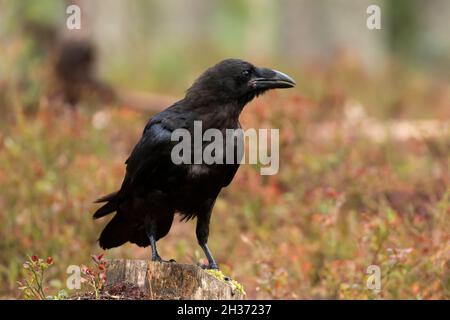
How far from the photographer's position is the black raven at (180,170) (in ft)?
16.9

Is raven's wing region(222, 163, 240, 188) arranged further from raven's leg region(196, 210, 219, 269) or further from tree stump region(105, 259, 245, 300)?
tree stump region(105, 259, 245, 300)

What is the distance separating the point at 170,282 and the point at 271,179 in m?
4.09

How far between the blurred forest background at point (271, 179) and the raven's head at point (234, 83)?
1146 mm

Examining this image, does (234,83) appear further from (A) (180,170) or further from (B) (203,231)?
(B) (203,231)

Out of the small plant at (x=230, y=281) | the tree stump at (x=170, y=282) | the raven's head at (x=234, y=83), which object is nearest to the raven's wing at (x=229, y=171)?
the raven's head at (x=234, y=83)

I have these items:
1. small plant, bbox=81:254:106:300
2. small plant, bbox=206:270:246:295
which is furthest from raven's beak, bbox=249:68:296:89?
small plant, bbox=81:254:106:300

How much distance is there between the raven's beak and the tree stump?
62.1 inches

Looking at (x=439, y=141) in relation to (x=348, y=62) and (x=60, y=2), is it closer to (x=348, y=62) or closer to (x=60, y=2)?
(x=348, y=62)

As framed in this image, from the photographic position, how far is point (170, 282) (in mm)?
4703

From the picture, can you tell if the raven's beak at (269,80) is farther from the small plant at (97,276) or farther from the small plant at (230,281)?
the small plant at (97,276)

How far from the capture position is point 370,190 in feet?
25.5

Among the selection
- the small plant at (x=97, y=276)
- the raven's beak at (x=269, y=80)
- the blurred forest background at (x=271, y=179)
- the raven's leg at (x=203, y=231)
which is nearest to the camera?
the small plant at (x=97, y=276)

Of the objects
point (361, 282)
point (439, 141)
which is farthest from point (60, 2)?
point (361, 282)
